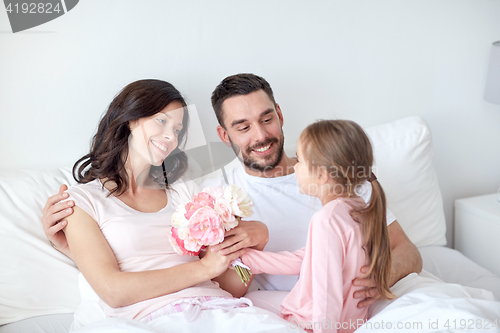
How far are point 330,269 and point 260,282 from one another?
1.81ft

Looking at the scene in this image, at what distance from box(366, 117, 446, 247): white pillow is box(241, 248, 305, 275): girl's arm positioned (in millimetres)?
766

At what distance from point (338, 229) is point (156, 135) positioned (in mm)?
677

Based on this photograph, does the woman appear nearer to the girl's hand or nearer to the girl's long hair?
the girl's hand

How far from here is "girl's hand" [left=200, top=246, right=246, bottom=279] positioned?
3.96ft

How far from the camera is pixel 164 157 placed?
1.43 m

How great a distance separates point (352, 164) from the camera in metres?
1.06

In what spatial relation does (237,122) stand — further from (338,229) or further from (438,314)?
(438,314)

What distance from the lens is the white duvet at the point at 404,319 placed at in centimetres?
99

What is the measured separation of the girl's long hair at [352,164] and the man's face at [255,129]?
403 mm

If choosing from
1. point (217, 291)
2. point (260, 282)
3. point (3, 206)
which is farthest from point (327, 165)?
point (3, 206)

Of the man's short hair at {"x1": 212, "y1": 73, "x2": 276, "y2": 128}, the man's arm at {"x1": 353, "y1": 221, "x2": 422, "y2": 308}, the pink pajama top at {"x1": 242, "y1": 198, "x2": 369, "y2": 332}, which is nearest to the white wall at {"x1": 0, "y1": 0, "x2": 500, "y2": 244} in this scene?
the man's short hair at {"x1": 212, "y1": 73, "x2": 276, "y2": 128}

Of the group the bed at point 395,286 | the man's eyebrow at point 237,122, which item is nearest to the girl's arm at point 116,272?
the bed at point 395,286

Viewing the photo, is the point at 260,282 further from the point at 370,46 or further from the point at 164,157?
the point at 370,46

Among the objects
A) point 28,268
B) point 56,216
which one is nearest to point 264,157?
point 56,216
